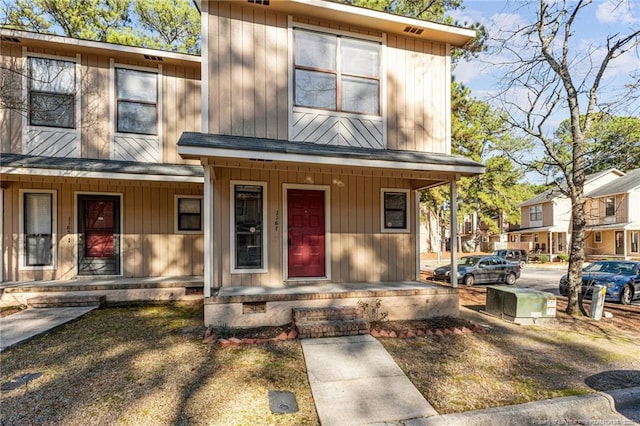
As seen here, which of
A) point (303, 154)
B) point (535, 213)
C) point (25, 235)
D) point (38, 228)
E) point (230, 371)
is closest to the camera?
point (230, 371)

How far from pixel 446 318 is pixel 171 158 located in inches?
292

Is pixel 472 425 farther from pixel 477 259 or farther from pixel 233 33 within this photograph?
pixel 477 259

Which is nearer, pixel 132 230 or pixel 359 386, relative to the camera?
pixel 359 386

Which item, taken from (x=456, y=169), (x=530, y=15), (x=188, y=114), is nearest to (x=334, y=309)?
(x=456, y=169)

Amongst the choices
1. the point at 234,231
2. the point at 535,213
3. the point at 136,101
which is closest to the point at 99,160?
the point at 136,101

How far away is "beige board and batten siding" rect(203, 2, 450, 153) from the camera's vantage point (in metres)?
6.16

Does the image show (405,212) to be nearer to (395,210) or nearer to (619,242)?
(395,210)

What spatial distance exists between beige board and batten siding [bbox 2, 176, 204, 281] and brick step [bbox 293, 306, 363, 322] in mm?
4117

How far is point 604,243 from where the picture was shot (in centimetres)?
2617

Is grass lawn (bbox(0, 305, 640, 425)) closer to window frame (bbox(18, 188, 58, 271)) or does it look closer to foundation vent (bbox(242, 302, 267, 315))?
foundation vent (bbox(242, 302, 267, 315))

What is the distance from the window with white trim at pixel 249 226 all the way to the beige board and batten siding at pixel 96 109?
103 inches

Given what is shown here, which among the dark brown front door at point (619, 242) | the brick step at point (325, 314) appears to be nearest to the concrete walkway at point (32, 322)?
the brick step at point (325, 314)

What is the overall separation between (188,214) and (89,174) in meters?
2.39

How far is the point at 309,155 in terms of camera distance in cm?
547
